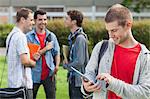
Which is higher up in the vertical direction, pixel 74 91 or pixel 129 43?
pixel 129 43

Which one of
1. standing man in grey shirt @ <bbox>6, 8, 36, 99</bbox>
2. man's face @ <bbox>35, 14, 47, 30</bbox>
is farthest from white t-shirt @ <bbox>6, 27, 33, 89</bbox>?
man's face @ <bbox>35, 14, 47, 30</bbox>

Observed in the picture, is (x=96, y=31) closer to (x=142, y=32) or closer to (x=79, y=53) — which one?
(x=142, y=32)

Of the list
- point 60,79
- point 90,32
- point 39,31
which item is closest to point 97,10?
point 90,32

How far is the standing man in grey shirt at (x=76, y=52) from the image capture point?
299 inches

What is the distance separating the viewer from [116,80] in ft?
12.5

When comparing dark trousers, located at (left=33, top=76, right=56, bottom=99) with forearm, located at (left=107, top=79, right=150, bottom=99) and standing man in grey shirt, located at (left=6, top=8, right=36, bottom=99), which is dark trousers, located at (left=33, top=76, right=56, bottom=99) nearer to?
Answer: standing man in grey shirt, located at (left=6, top=8, right=36, bottom=99)

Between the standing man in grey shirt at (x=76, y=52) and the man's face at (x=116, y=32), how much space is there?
11.9 feet

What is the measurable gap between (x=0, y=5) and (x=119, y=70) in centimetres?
5269

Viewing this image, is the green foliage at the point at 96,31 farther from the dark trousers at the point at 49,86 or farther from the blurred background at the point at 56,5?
the blurred background at the point at 56,5

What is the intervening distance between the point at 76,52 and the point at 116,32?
3.81 meters

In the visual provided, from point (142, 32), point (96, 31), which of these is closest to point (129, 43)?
point (142, 32)

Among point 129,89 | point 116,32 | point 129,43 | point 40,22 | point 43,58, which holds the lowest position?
point 43,58

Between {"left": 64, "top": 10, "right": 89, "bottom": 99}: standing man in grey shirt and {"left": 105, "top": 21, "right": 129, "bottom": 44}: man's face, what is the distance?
142 inches

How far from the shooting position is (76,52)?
766cm
